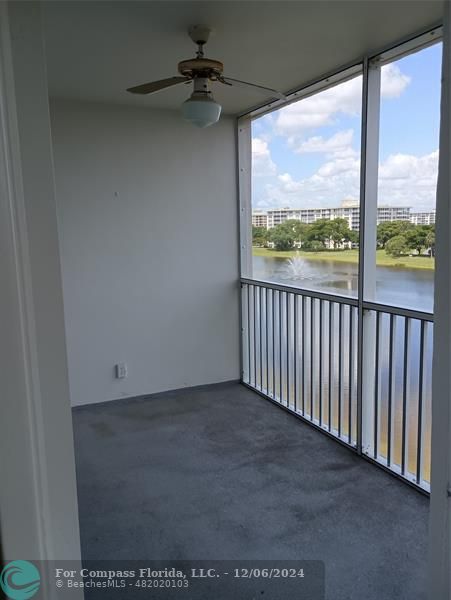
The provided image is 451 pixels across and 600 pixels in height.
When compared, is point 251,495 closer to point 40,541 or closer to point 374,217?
point 374,217

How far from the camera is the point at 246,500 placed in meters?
2.56

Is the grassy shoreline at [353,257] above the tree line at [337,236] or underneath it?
underneath

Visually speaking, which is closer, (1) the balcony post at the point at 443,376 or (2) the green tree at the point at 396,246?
(1) the balcony post at the point at 443,376

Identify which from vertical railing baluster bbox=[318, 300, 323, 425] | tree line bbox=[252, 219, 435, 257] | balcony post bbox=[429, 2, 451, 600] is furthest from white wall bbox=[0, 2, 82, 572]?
vertical railing baluster bbox=[318, 300, 323, 425]

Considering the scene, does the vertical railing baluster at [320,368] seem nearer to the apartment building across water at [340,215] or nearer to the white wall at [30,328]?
the apartment building across water at [340,215]

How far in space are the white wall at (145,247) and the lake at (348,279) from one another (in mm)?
552

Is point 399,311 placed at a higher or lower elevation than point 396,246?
lower

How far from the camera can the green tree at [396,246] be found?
106 inches

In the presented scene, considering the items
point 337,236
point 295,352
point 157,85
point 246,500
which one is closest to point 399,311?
point 337,236

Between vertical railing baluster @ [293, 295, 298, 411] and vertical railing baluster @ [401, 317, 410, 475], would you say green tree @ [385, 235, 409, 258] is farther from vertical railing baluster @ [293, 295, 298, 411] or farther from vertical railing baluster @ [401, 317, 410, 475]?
vertical railing baluster @ [293, 295, 298, 411]

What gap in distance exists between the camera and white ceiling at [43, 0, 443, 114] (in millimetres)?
2115

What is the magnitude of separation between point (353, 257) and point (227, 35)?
4.98 ft

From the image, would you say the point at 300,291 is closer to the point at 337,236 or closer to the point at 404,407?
the point at 337,236

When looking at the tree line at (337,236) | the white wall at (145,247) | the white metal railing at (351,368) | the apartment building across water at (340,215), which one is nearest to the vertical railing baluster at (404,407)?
the white metal railing at (351,368)
